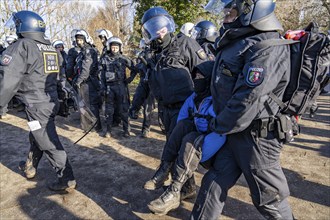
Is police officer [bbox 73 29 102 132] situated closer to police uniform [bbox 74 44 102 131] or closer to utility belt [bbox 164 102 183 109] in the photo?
police uniform [bbox 74 44 102 131]

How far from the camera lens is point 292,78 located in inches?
62.9

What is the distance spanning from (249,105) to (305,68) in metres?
0.46

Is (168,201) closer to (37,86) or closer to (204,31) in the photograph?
(37,86)

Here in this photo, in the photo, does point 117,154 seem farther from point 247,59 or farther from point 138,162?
point 247,59

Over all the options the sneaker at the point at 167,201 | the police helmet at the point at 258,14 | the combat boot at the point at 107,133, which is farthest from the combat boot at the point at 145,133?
the police helmet at the point at 258,14

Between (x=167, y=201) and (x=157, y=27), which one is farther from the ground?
(x=157, y=27)

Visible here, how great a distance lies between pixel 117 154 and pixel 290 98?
3420mm

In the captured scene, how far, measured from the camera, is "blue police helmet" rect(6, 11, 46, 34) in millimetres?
2832

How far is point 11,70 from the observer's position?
2.59 m

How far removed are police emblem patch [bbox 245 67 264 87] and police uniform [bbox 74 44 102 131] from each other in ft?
14.9

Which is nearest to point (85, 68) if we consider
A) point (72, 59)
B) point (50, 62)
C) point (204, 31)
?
point (72, 59)

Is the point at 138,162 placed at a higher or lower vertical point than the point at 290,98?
lower

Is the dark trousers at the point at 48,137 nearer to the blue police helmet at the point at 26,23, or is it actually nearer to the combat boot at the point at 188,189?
the blue police helmet at the point at 26,23

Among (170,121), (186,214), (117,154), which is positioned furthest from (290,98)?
(117,154)
